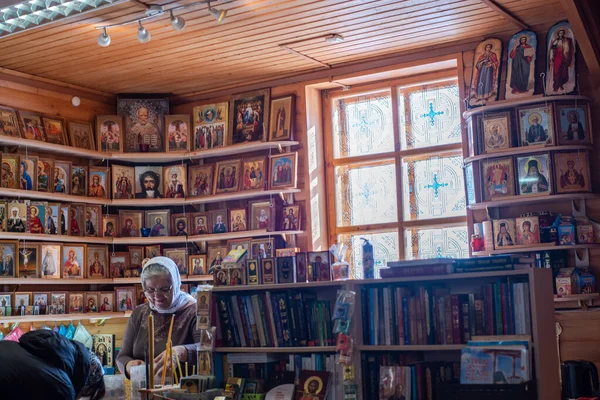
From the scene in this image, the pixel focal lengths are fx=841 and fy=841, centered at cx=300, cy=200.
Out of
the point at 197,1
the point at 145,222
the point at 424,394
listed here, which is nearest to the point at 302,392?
the point at 424,394

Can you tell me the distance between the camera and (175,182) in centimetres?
788

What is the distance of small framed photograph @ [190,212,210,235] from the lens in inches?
305

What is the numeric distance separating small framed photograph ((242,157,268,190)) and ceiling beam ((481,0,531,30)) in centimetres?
245

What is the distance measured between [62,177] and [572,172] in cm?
427

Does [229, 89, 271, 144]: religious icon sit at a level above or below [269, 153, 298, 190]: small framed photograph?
above

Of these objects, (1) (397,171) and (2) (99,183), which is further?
(2) (99,183)

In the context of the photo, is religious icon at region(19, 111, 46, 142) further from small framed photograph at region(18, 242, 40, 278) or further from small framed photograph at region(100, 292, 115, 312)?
small framed photograph at region(100, 292, 115, 312)

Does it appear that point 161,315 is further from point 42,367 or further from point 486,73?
point 486,73

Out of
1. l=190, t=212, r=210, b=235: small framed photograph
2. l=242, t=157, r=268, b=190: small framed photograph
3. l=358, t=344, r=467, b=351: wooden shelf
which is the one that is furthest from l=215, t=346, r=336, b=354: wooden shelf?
l=190, t=212, r=210, b=235: small framed photograph

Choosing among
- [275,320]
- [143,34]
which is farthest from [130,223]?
[275,320]

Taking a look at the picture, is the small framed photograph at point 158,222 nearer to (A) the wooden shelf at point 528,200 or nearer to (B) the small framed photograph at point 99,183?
(B) the small framed photograph at point 99,183

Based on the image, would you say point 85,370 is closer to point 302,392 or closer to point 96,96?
point 302,392

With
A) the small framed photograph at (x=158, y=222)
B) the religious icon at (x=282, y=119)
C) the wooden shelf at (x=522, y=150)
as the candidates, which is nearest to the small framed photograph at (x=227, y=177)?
the religious icon at (x=282, y=119)

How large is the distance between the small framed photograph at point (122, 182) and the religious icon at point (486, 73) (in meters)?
3.25
